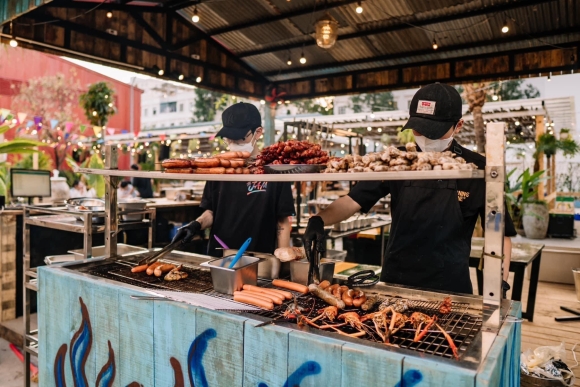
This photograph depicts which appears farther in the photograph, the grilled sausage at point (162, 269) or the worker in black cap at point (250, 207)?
the worker in black cap at point (250, 207)

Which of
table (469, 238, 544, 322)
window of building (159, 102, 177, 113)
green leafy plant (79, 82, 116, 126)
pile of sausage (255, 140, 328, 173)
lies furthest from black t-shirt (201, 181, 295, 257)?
window of building (159, 102, 177, 113)

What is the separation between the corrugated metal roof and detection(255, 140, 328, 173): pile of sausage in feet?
15.9

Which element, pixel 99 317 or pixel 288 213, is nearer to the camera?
pixel 99 317

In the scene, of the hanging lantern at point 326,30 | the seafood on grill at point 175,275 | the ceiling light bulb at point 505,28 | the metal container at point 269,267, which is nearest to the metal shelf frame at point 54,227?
the seafood on grill at point 175,275

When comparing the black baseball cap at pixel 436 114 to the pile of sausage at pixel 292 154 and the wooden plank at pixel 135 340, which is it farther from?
the wooden plank at pixel 135 340

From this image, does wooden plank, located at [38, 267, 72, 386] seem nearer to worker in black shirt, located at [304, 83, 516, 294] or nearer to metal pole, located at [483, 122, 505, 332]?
worker in black shirt, located at [304, 83, 516, 294]

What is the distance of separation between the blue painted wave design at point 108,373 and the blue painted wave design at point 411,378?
1.49 m

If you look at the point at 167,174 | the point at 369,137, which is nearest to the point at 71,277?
the point at 167,174

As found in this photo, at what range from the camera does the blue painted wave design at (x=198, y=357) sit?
1748mm

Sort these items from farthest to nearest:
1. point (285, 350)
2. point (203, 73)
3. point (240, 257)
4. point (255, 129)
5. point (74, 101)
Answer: point (74, 101) → point (203, 73) → point (255, 129) → point (240, 257) → point (285, 350)

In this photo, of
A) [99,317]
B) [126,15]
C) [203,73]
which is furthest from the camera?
[203,73]

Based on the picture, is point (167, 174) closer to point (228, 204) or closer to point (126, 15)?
point (228, 204)

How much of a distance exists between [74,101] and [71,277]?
21.2 m

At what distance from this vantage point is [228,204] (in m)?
3.17
